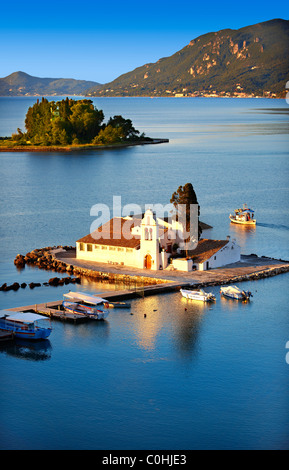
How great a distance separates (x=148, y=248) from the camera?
49.2 meters

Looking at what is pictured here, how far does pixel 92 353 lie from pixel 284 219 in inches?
1575

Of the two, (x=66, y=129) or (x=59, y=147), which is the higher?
(x=66, y=129)

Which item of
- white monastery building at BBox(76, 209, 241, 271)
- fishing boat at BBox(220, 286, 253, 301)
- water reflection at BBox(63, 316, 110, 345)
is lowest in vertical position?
water reflection at BBox(63, 316, 110, 345)

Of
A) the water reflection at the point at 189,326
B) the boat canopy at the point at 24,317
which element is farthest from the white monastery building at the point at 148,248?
the boat canopy at the point at 24,317

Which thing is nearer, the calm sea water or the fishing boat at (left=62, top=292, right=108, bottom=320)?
the calm sea water

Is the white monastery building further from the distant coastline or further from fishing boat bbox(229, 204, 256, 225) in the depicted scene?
the distant coastline

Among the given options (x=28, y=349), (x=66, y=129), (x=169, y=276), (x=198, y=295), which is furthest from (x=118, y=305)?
(x=66, y=129)

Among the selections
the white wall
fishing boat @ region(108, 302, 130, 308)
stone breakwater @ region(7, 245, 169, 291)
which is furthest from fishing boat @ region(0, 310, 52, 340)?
the white wall

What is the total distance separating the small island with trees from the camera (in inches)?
5792

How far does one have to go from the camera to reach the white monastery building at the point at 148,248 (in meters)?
49.2

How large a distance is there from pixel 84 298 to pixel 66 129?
109 m

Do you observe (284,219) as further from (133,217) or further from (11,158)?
(11,158)

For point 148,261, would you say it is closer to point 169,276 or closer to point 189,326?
point 169,276

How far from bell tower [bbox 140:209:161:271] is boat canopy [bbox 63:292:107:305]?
6640 millimetres
